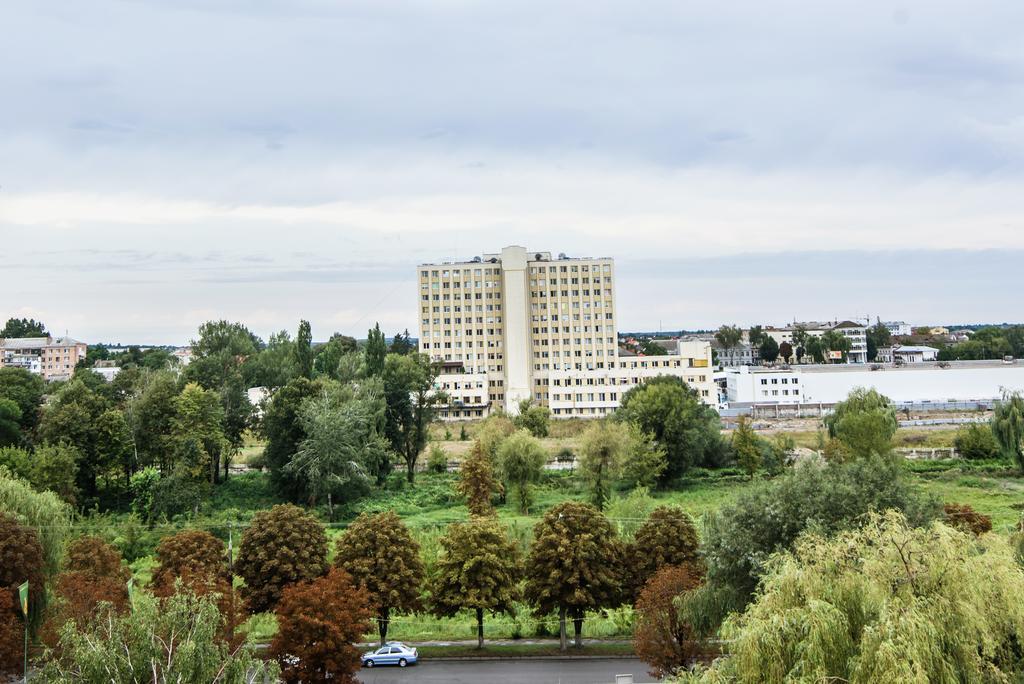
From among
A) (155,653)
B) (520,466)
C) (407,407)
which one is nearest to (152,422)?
(407,407)

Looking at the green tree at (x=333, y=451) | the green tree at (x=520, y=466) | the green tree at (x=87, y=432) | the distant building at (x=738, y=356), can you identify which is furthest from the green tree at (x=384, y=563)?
the distant building at (x=738, y=356)

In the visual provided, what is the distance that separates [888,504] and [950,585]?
772 centimetres

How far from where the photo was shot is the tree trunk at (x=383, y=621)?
26.2 metres

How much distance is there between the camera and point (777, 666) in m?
13.0

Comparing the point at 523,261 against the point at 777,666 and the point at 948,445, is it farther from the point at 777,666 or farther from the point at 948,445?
the point at 777,666

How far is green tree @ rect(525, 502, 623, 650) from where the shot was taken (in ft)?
82.2

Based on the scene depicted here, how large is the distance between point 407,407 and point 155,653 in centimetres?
3714

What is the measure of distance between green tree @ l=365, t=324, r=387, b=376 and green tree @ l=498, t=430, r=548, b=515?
14114mm

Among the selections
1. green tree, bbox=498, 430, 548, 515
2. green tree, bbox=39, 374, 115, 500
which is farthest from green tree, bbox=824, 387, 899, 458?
green tree, bbox=39, 374, 115, 500

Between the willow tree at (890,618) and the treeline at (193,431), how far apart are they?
30.8m

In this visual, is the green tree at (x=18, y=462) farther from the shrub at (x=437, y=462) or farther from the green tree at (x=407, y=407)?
the shrub at (x=437, y=462)

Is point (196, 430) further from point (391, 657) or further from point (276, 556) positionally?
point (391, 657)

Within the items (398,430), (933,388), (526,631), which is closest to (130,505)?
(398,430)

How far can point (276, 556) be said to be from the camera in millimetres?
26062
